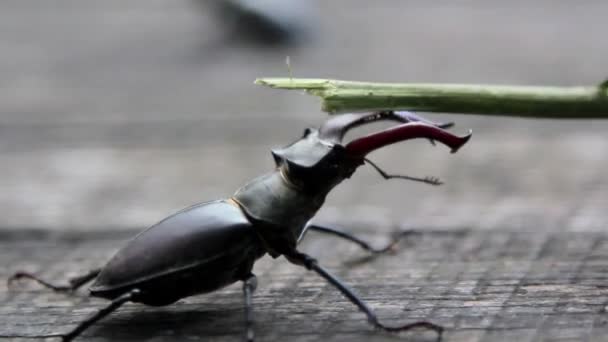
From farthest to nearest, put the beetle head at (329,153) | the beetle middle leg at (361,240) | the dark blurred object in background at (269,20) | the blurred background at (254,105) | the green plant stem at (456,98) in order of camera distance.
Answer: the dark blurred object in background at (269,20) < the blurred background at (254,105) < the beetle middle leg at (361,240) < the beetle head at (329,153) < the green plant stem at (456,98)

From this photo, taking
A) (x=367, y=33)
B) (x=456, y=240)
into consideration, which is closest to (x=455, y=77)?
(x=367, y=33)

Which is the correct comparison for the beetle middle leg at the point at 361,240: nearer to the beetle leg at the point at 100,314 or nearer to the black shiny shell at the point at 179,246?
the black shiny shell at the point at 179,246

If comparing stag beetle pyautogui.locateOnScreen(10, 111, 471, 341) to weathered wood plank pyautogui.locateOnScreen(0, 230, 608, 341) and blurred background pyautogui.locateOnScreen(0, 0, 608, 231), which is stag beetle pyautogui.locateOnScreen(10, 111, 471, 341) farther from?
blurred background pyautogui.locateOnScreen(0, 0, 608, 231)

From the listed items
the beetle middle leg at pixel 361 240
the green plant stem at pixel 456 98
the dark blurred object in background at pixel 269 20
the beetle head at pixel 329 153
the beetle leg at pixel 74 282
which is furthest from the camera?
the dark blurred object in background at pixel 269 20

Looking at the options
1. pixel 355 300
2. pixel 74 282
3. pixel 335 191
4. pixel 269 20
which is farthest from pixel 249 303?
pixel 269 20

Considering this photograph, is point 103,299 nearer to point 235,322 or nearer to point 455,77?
point 235,322

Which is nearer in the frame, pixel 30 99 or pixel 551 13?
pixel 30 99

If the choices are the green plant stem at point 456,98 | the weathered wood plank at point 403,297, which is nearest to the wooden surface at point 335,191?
the weathered wood plank at point 403,297
